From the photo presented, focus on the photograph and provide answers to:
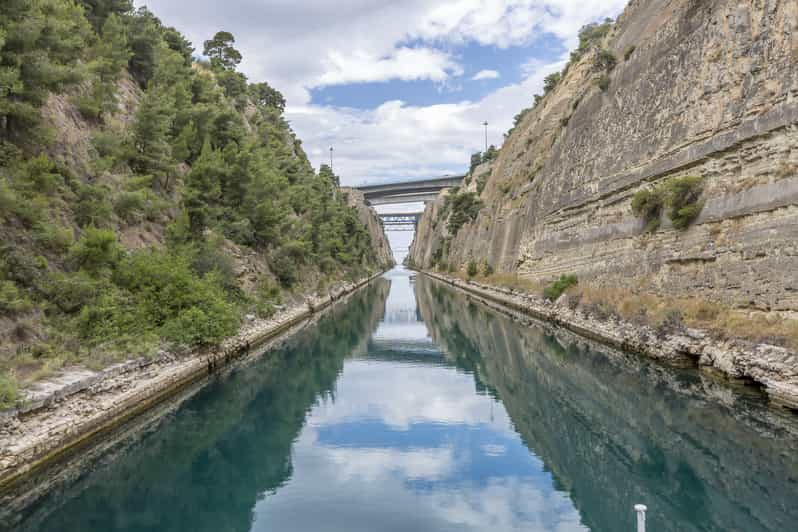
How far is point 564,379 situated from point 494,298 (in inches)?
940

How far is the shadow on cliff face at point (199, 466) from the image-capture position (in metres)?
7.38

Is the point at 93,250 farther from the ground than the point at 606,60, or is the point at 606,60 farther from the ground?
the point at 606,60

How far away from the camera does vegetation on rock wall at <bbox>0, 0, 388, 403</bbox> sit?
11492 millimetres

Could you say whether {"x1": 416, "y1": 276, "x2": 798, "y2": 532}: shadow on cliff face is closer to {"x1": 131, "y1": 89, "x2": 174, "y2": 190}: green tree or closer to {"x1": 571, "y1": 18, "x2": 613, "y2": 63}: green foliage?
{"x1": 131, "y1": 89, "x2": 174, "y2": 190}: green tree

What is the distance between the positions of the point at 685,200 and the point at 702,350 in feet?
18.4

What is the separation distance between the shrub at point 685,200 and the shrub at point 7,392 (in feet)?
56.2

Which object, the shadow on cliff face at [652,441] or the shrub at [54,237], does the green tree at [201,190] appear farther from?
the shadow on cliff face at [652,441]

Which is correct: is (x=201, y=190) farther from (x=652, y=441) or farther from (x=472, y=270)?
(x=472, y=270)

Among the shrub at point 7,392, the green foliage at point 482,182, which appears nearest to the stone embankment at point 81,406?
the shrub at point 7,392

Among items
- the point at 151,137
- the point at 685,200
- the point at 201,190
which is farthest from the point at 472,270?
the point at 151,137

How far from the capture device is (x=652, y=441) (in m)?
10.1

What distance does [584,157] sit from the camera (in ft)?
94.9

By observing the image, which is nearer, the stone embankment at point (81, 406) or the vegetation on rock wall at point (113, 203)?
the stone embankment at point (81, 406)

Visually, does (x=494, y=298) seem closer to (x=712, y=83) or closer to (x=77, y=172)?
(x=712, y=83)
